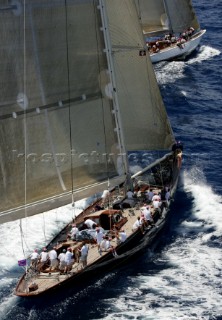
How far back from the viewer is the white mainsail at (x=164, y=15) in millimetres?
93125

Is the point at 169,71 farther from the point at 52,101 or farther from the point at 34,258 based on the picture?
the point at 34,258

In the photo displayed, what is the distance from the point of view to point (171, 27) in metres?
95.2

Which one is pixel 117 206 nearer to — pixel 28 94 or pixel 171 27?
pixel 28 94

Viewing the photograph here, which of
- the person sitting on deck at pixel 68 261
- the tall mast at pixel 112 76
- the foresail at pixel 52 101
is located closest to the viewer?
the foresail at pixel 52 101

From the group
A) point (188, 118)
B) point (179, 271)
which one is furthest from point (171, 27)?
point (179, 271)

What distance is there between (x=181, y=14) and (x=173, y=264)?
1838 inches

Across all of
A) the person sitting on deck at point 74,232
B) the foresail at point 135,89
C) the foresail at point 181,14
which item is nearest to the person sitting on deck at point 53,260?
the person sitting on deck at point 74,232

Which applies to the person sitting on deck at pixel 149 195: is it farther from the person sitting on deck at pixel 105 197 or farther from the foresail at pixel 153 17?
the foresail at pixel 153 17

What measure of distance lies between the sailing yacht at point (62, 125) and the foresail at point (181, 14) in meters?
36.2

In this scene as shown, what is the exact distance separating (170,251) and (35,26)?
743 inches

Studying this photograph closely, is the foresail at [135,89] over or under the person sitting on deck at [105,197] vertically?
over

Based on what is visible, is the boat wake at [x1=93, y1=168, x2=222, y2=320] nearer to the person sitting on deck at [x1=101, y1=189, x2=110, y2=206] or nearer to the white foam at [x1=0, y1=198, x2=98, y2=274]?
the person sitting on deck at [x1=101, y1=189, x2=110, y2=206]

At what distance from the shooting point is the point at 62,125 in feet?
176

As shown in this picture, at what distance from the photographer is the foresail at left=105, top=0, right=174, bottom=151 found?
198 feet
